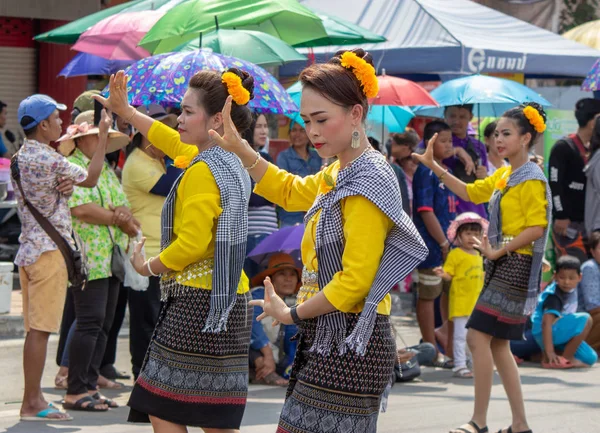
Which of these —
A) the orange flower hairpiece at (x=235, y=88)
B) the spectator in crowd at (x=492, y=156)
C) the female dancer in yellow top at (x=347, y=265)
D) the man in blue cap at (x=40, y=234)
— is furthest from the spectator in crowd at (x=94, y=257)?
the spectator in crowd at (x=492, y=156)

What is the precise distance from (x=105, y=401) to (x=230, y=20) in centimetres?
298

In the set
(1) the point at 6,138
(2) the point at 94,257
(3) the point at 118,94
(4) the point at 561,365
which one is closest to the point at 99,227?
(2) the point at 94,257

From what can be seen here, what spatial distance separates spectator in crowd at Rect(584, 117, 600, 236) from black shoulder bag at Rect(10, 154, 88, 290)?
5569 millimetres

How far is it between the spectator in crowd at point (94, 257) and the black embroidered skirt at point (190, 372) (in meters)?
2.31

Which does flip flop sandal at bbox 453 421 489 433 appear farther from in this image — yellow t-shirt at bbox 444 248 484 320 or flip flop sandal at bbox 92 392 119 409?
yellow t-shirt at bbox 444 248 484 320

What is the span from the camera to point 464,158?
10242mm

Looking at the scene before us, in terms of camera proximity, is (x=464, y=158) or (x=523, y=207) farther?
(x=464, y=158)

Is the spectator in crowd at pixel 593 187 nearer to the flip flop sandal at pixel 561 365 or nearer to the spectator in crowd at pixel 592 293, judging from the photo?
the spectator in crowd at pixel 592 293

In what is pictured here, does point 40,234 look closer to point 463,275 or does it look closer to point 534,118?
point 534,118

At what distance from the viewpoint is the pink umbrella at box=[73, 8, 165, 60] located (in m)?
9.56

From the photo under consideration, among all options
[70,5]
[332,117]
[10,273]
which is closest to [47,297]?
[10,273]

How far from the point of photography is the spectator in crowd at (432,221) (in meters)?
9.70

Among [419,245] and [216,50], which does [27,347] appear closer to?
[216,50]

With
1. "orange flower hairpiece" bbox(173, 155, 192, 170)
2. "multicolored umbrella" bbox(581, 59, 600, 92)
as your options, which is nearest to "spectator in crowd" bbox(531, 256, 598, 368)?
"multicolored umbrella" bbox(581, 59, 600, 92)
